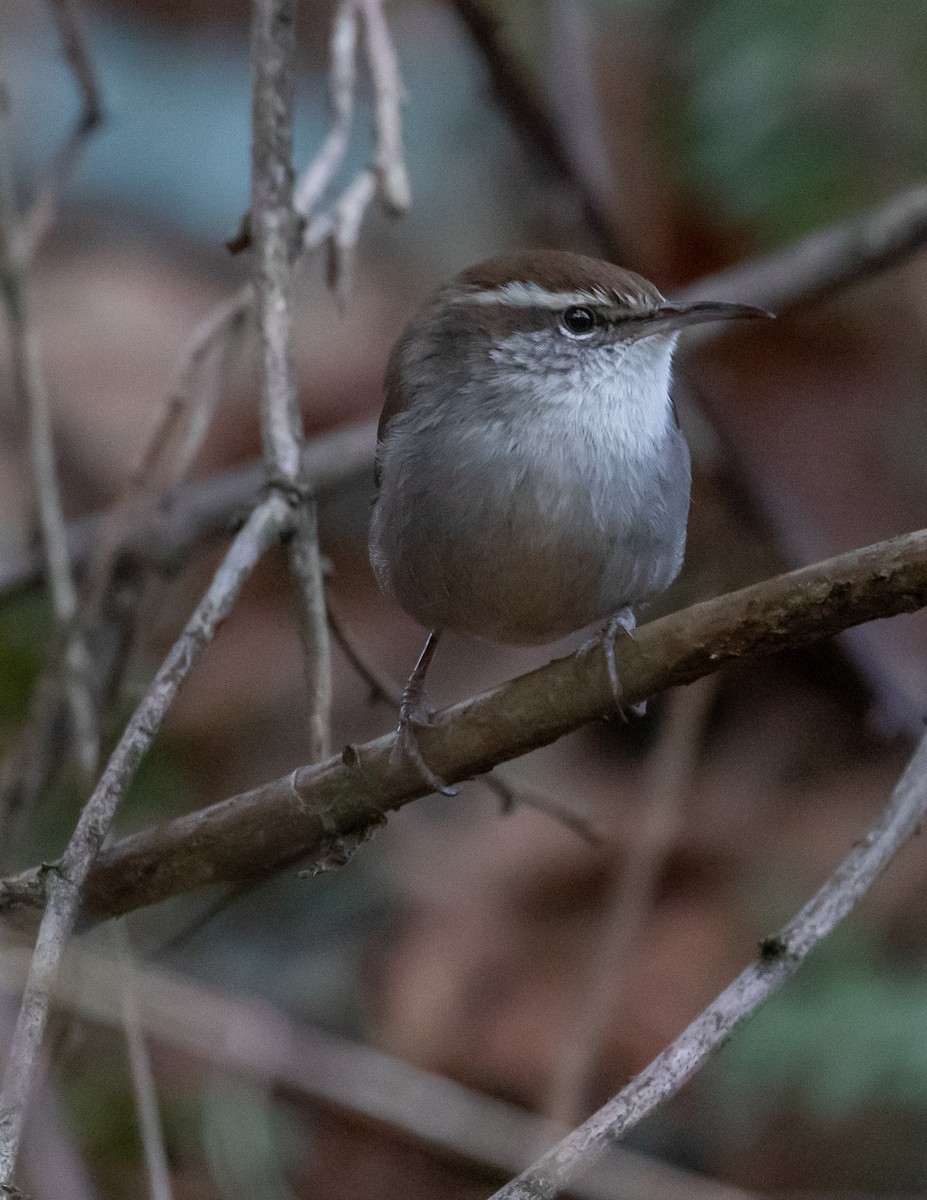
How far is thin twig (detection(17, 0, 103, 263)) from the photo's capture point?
13.3 ft

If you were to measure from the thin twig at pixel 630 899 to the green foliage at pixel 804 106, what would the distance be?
2.08 metres

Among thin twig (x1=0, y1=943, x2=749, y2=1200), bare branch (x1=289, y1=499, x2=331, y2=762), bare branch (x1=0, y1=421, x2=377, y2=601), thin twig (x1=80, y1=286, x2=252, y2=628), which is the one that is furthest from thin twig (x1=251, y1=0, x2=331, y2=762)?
bare branch (x1=0, y1=421, x2=377, y2=601)

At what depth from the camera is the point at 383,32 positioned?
12.5 ft

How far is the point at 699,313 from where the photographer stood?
122 inches

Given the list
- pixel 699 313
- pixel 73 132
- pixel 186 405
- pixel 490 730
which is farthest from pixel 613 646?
pixel 73 132

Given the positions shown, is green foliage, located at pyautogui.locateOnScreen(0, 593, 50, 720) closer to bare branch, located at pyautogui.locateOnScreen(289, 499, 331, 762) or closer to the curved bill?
bare branch, located at pyautogui.locateOnScreen(289, 499, 331, 762)

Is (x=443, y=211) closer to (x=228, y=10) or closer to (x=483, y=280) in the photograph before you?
(x=228, y=10)

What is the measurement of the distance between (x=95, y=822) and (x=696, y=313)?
5.58ft

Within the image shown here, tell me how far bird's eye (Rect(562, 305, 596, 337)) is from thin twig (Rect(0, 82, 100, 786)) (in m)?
1.37

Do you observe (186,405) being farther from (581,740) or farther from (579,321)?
(581,740)

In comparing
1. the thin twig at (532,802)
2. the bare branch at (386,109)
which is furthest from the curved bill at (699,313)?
the thin twig at (532,802)

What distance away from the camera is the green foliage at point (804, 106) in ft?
18.4

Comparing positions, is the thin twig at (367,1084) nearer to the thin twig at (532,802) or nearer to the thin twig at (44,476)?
the thin twig at (44,476)

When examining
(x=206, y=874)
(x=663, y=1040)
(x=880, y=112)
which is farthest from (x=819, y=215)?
(x=206, y=874)
